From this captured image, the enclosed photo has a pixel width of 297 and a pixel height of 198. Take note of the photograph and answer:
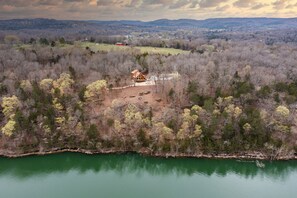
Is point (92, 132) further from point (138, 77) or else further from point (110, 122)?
point (138, 77)

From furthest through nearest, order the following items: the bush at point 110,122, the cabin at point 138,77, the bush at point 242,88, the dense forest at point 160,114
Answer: the cabin at point 138,77
the bush at point 242,88
the bush at point 110,122
the dense forest at point 160,114

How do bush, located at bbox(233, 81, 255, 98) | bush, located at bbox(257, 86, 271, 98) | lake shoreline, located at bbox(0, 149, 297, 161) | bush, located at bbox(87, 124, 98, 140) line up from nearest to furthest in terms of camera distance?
1. lake shoreline, located at bbox(0, 149, 297, 161)
2. bush, located at bbox(87, 124, 98, 140)
3. bush, located at bbox(257, 86, 271, 98)
4. bush, located at bbox(233, 81, 255, 98)

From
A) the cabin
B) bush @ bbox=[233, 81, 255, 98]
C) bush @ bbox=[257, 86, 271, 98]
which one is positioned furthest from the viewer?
the cabin

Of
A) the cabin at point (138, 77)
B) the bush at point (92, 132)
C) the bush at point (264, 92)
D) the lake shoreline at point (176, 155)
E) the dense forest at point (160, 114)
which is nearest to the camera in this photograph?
the lake shoreline at point (176, 155)

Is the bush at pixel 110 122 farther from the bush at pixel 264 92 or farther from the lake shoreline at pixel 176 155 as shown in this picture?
the bush at pixel 264 92

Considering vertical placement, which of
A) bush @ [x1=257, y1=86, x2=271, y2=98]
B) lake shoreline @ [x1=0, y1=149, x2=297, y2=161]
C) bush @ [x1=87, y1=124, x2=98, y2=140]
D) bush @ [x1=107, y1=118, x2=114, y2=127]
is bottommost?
lake shoreline @ [x1=0, y1=149, x2=297, y2=161]

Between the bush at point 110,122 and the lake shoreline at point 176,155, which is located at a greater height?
the bush at point 110,122

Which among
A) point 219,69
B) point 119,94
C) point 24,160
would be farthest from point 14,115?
point 219,69

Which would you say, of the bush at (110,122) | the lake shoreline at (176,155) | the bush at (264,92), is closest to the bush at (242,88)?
the bush at (264,92)

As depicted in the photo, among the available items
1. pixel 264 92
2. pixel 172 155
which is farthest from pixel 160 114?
pixel 264 92

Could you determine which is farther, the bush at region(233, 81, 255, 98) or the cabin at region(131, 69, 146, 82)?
the cabin at region(131, 69, 146, 82)

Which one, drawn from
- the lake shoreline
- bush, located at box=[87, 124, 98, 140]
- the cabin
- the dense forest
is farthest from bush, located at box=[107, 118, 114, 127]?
the cabin

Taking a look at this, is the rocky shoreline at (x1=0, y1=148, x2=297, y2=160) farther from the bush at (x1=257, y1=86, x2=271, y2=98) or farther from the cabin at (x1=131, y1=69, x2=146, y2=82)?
the cabin at (x1=131, y1=69, x2=146, y2=82)
